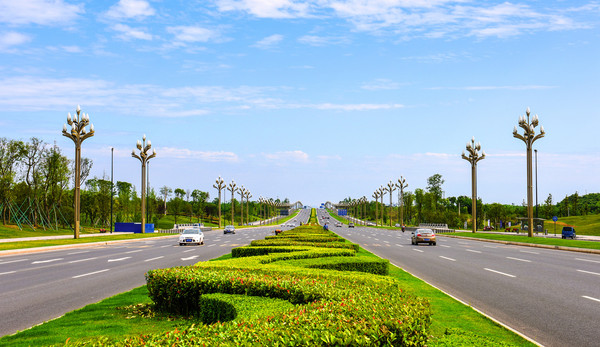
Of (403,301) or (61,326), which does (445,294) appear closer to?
(403,301)

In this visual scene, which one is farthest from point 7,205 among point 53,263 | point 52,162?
point 53,263

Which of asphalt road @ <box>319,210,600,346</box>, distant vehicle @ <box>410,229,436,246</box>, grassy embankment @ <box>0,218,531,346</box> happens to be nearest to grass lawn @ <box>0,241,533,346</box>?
grassy embankment @ <box>0,218,531,346</box>

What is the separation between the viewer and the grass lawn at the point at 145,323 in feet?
24.7

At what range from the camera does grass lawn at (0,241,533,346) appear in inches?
297

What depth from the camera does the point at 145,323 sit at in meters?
9.03

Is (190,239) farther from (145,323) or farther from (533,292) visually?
(145,323)

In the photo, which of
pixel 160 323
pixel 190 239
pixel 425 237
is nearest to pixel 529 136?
pixel 425 237

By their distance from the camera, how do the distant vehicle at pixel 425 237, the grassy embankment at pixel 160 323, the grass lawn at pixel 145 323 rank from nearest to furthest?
the grassy embankment at pixel 160 323 → the grass lawn at pixel 145 323 → the distant vehicle at pixel 425 237

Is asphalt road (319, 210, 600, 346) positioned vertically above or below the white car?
above

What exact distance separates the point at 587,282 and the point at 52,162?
7240cm

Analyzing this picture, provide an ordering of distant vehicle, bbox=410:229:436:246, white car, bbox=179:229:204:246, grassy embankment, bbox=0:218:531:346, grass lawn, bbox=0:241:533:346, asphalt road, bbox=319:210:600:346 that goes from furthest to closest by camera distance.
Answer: white car, bbox=179:229:204:246
distant vehicle, bbox=410:229:436:246
asphalt road, bbox=319:210:600:346
grass lawn, bbox=0:241:533:346
grassy embankment, bbox=0:218:531:346

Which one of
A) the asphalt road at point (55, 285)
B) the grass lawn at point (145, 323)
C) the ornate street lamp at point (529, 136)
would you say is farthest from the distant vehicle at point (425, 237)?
the grass lawn at point (145, 323)

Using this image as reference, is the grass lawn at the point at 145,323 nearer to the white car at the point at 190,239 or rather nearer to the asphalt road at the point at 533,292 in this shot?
the asphalt road at the point at 533,292

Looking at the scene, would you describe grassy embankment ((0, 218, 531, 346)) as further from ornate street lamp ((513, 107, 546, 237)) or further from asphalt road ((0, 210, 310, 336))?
ornate street lamp ((513, 107, 546, 237))
